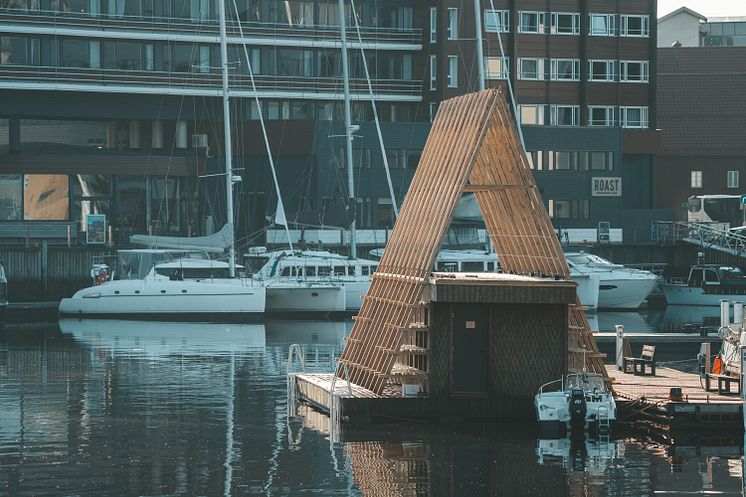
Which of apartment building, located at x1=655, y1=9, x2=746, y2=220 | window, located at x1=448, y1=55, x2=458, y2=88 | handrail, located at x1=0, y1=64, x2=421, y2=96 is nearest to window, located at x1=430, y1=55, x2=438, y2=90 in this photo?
window, located at x1=448, y1=55, x2=458, y2=88

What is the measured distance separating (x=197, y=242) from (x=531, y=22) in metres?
38.0

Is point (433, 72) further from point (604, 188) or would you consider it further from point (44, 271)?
point (44, 271)

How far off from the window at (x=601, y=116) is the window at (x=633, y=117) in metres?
0.71

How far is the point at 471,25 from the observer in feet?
354

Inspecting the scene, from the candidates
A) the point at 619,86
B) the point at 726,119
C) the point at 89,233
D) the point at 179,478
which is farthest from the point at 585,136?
the point at 179,478

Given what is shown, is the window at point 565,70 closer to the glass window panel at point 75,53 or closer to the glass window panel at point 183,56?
the glass window panel at point 183,56

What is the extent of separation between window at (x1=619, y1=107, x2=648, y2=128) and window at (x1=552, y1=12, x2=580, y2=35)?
655cm

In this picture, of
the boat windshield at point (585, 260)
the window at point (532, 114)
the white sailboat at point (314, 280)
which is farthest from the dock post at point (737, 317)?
the window at point (532, 114)

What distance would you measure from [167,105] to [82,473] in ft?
255

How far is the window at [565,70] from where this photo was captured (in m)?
113

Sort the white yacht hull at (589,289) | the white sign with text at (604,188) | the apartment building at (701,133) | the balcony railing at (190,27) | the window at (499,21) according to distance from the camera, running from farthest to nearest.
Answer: the apartment building at (701,133) < the window at (499,21) < the white sign with text at (604,188) < the balcony railing at (190,27) < the white yacht hull at (589,289)

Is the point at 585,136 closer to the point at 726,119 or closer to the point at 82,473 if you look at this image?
the point at 726,119

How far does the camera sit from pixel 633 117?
374 ft

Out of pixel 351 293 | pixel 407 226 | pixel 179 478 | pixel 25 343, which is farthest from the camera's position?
pixel 351 293
